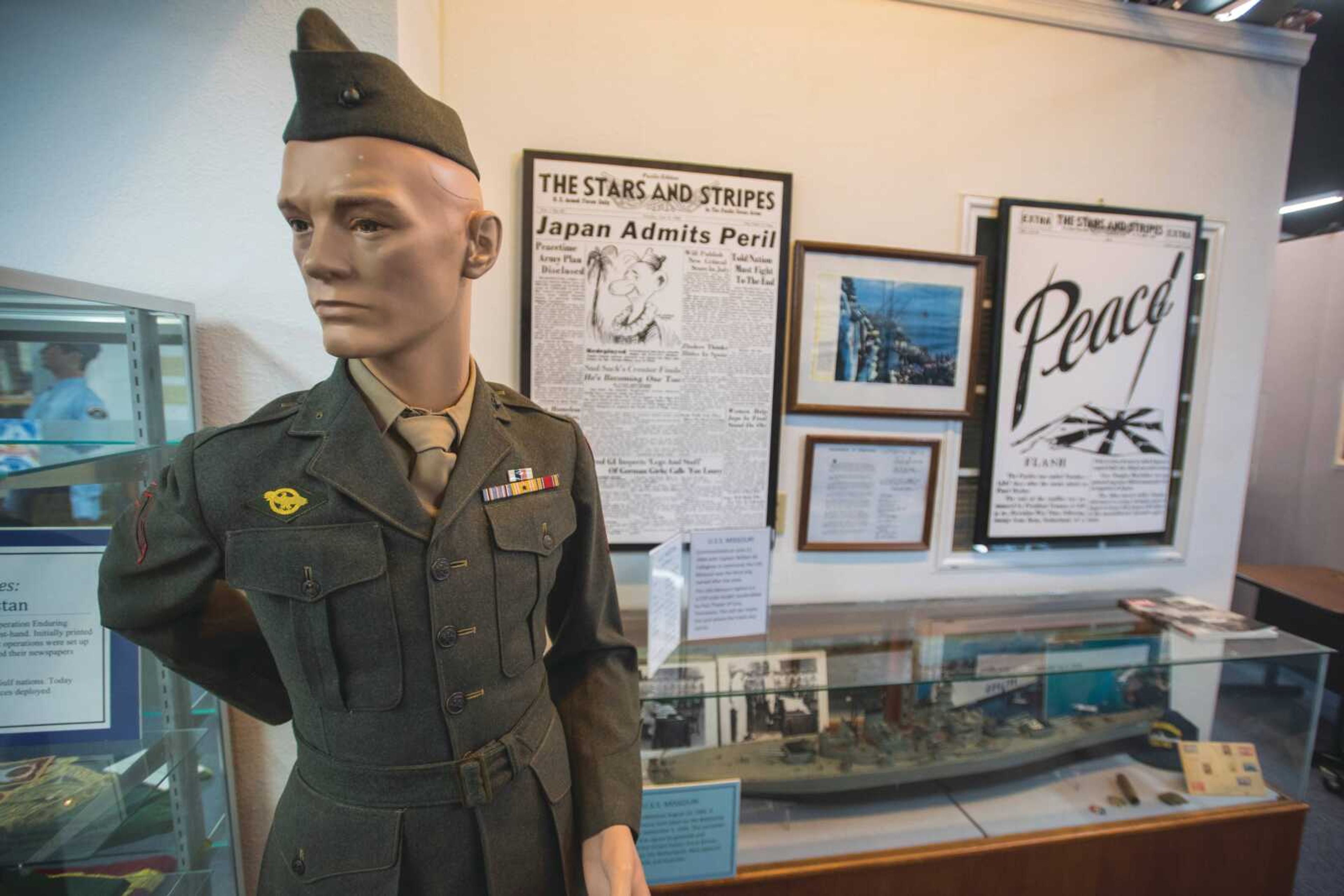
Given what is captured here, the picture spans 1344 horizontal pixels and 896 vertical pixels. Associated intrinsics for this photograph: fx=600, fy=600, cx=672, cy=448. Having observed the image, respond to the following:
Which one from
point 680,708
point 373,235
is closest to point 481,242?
point 373,235

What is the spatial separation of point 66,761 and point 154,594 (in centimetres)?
45

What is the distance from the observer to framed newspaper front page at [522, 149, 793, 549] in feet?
4.08

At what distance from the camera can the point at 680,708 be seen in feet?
3.97

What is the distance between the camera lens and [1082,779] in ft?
4.93

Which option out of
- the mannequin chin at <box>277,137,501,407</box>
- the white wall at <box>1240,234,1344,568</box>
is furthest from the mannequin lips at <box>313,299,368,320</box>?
the white wall at <box>1240,234,1344,568</box>

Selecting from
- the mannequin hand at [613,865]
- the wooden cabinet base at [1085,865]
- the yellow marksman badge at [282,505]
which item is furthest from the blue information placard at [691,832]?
the yellow marksman badge at [282,505]

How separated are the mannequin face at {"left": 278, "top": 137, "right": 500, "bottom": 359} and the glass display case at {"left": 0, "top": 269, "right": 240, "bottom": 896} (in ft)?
1.21

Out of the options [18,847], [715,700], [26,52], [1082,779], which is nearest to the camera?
[18,847]

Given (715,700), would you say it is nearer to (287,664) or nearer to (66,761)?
(287,664)

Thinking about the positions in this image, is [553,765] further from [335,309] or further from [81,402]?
[81,402]

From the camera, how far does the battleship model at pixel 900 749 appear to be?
4.17 ft

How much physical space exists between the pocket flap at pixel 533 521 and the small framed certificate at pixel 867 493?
87cm

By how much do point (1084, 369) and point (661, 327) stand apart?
110 cm

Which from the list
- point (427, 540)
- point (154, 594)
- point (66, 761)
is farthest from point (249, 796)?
point (427, 540)
